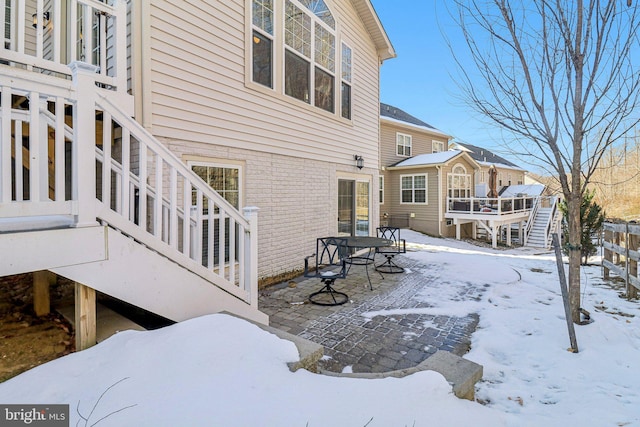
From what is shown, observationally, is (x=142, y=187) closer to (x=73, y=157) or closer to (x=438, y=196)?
(x=73, y=157)

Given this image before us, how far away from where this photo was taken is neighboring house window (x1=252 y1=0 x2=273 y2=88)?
5.74 metres

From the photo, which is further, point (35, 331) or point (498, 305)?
point (498, 305)

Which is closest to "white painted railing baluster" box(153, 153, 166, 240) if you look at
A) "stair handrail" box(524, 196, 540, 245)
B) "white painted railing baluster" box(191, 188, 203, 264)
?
"white painted railing baluster" box(191, 188, 203, 264)

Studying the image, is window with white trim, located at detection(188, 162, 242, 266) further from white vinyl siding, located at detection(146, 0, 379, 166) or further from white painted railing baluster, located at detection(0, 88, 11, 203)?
white painted railing baluster, located at detection(0, 88, 11, 203)

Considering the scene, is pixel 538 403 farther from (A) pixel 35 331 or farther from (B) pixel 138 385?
(A) pixel 35 331

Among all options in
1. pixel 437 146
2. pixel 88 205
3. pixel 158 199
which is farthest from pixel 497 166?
pixel 88 205

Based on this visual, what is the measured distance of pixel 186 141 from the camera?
15.4ft

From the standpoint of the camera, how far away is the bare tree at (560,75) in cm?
351

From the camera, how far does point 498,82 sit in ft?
12.9

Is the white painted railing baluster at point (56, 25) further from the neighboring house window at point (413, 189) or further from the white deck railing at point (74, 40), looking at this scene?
the neighboring house window at point (413, 189)

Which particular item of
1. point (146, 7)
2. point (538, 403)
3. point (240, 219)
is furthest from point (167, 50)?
point (538, 403)

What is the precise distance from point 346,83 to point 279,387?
307 inches

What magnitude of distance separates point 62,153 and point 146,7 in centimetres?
287

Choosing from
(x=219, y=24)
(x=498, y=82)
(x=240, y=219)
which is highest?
(x=219, y=24)
